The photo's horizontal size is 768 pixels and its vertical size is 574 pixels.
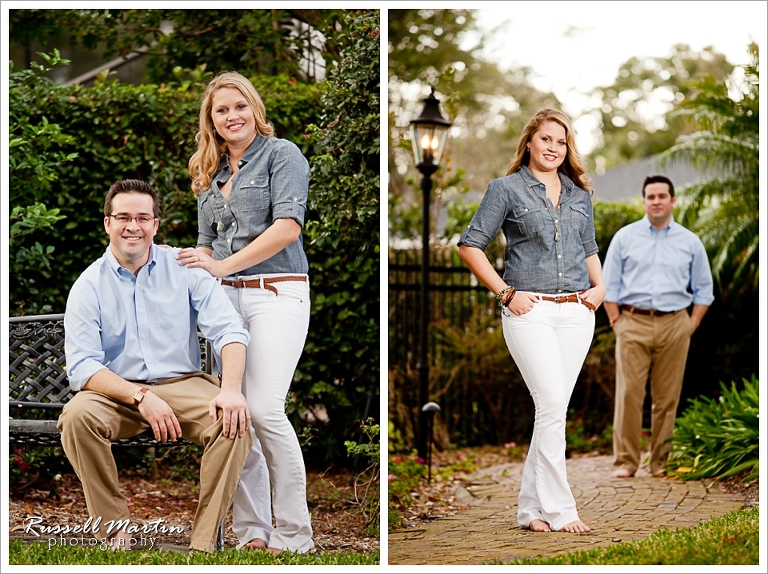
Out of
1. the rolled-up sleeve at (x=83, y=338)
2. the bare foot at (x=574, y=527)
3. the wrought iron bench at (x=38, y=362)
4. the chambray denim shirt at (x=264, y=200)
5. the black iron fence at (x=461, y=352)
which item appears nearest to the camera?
the rolled-up sleeve at (x=83, y=338)

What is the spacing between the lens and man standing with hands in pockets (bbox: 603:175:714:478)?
5.70 meters

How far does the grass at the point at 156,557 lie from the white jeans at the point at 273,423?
171 millimetres

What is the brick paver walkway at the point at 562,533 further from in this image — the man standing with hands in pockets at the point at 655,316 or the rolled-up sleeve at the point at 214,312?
the rolled-up sleeve at the point at 214,312

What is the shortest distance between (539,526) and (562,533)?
0.37 ft

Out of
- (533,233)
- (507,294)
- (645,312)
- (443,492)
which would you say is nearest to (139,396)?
(507,294)

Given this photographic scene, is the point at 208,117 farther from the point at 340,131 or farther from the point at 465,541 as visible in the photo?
the point at 465,541

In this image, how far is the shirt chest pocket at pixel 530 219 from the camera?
3.93 metres

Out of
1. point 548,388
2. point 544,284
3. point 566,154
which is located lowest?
point 548,388

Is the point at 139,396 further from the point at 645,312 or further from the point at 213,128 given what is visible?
the point at 645,312

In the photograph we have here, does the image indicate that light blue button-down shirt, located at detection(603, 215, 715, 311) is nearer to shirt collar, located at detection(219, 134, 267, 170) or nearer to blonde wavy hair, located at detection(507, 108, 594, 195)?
blonde wavy hair, located at detection(507, 108, 594, 195)

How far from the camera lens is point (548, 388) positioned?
385cm

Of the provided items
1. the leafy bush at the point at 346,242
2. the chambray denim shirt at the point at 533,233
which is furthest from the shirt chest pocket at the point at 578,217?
the leafy bush at the point at 346,242

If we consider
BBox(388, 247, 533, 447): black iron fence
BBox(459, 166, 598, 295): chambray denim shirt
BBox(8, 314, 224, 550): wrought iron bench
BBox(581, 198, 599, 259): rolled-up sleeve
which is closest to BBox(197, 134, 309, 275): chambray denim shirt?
BBox(8, 314, 224, 550): wrought iron bench

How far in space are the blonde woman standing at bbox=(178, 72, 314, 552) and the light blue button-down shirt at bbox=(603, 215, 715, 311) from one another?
2792 millimetres
